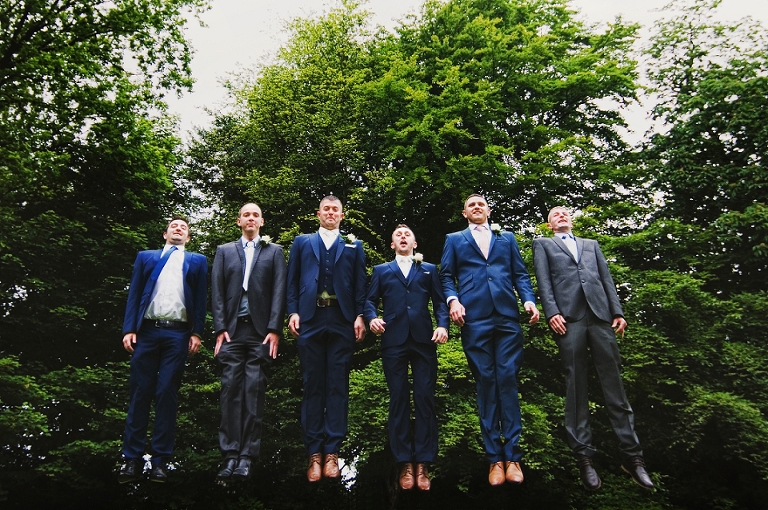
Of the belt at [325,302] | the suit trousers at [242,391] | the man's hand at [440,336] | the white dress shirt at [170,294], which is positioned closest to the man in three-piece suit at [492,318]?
the man's hand at [440,336]

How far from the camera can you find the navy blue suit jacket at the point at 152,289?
16.7 ft

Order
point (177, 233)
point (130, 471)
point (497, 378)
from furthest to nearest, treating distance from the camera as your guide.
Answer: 1. point (177, 233)
2. point (497, 378)
3. point (130, 471)

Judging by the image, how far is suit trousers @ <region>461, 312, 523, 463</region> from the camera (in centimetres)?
448

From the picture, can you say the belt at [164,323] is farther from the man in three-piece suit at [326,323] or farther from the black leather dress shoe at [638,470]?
the black leather dress shoe at [638,470]

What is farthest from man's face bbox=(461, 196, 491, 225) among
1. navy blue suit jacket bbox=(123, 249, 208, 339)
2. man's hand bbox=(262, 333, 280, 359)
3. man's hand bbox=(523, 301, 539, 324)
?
navy blue suit jacket bbox=(123, 249, 208, 339)

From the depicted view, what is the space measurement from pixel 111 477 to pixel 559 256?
38.7ft

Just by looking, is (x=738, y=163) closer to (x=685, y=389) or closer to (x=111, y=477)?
(x=685, y=389)

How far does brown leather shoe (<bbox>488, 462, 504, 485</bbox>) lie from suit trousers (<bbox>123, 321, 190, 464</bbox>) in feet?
8.58

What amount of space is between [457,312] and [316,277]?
48.6 inches

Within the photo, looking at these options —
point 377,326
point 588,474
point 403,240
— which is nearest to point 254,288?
point 377,326

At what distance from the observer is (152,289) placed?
16.9ft

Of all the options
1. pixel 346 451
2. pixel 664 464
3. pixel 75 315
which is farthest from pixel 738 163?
pixel 75 315

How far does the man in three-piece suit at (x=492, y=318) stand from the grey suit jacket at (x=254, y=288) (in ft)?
4.84

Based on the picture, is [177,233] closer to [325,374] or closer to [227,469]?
[325,374]
